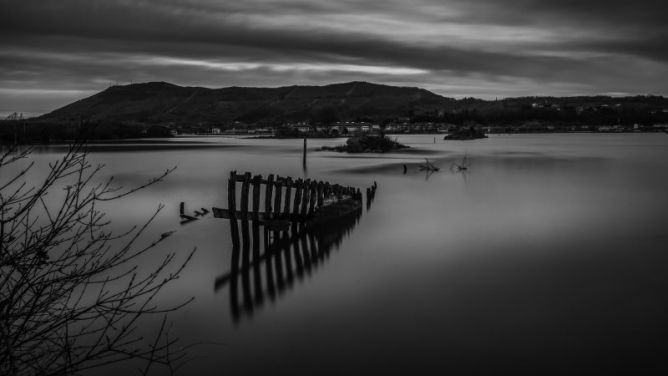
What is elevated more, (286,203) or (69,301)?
(286,203)

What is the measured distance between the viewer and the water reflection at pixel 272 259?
37.8ft

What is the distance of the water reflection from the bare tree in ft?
4.38

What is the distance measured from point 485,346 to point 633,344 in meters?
2.17

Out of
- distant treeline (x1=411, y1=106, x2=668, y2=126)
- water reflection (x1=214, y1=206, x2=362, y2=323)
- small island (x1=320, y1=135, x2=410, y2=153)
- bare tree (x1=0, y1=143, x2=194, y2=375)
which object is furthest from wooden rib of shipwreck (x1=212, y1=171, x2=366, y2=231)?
distant treeline (x1=411, y1=106, x2=668, y2=126)

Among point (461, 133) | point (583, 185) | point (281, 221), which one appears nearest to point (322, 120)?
point (461, 133)

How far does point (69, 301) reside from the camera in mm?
10578

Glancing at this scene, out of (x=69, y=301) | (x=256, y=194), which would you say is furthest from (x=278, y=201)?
(x=69, y=301)

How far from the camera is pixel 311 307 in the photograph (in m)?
10.8

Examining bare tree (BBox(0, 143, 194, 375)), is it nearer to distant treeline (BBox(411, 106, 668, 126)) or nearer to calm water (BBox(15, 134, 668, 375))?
calm water (BBox(15, 134, 668, 375))

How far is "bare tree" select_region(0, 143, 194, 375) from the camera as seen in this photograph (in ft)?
11.8

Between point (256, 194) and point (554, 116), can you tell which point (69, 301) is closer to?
point (256, 194)

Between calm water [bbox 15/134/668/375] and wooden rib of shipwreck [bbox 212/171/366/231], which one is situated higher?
wooden rib of shipwreck [bbox 212/171/366/231]

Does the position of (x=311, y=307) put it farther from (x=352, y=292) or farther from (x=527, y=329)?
(x=527, y=329)

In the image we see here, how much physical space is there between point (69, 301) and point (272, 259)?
4.91m
